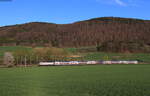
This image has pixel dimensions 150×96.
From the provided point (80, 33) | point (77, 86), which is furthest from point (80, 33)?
point (77, 86)

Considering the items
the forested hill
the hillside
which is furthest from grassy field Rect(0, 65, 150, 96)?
the forested hill

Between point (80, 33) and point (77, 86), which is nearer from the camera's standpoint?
point (77, 86)

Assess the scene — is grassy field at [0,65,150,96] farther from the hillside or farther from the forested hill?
the forested hill

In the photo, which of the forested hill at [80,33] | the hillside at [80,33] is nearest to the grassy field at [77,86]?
the hillside at [80,33]

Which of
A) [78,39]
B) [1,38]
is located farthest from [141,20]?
[1,38]

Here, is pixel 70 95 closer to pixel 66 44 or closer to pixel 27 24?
pixel 66 44

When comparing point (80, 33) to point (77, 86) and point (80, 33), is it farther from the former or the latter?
point (77, 86)

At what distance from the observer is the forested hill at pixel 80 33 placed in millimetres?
123062

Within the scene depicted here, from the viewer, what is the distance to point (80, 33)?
134 m

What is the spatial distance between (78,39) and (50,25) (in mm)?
34785

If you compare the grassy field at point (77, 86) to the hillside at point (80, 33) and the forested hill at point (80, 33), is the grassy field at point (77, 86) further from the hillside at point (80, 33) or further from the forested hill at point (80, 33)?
the forested hill at point (80, 33)

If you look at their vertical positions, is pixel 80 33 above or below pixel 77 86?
above

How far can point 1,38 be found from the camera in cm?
14075

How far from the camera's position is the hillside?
123 m
